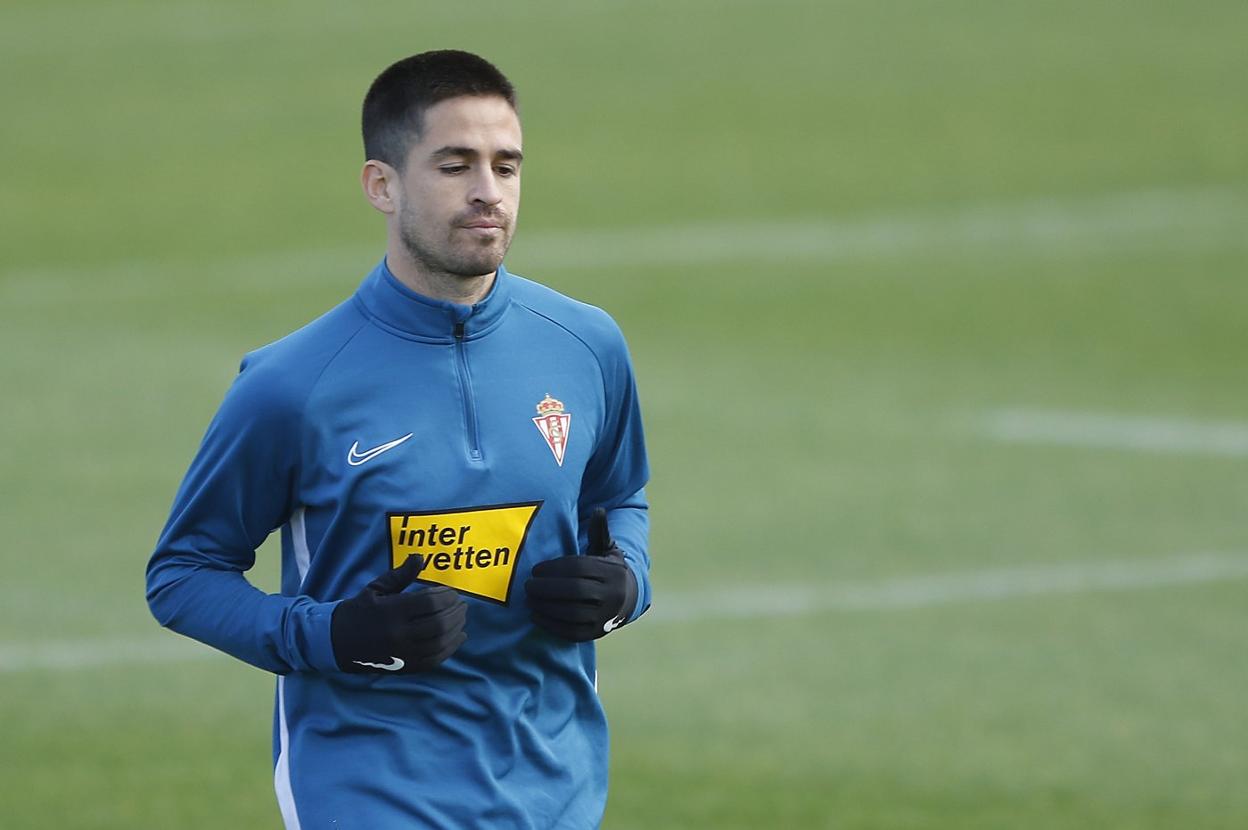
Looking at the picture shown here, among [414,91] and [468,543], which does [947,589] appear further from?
[414,91]

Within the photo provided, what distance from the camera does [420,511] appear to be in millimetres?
4508

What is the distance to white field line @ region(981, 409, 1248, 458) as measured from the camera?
13.8 metres

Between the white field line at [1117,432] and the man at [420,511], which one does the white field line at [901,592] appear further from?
the man at [420,511]

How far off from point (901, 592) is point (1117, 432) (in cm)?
389

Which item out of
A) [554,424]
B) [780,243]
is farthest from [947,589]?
[780,243]

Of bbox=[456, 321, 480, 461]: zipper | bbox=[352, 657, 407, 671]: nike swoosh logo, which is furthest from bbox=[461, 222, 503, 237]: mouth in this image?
bbox=[352, 657, 407, 671]: nike swoosh logo

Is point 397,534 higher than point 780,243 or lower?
lower

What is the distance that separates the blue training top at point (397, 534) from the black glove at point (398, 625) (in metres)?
0.08

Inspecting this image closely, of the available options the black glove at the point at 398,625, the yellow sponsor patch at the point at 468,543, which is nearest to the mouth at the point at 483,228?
the yellow sponsor patch at the point at 468,543

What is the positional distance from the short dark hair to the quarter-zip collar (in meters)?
0.27

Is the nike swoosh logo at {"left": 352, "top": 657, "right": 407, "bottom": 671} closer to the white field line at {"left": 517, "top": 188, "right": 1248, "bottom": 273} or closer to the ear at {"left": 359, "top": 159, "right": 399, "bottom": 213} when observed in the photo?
the ear at {"left": 359, "top": 159, "right": 399, "bottom": 213}

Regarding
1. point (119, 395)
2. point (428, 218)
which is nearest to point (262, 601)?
point (428, 218)

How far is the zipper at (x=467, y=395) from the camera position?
4.59m

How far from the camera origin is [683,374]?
53.3ft
